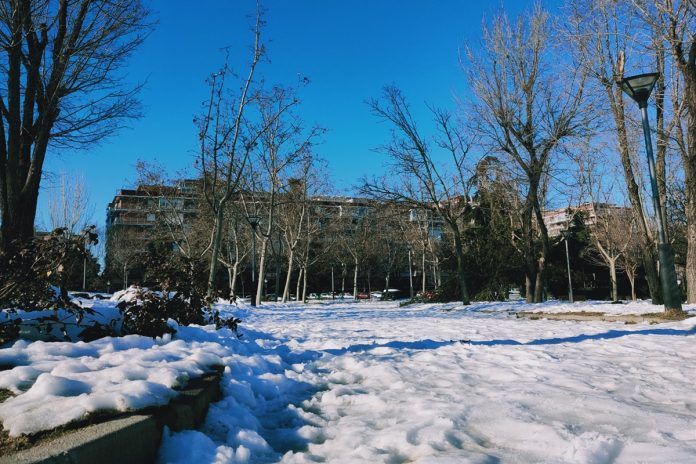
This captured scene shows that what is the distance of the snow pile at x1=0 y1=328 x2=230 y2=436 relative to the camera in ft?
7.23

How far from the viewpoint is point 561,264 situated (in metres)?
34.5

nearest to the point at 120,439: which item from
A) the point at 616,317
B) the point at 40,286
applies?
the point at 40,286

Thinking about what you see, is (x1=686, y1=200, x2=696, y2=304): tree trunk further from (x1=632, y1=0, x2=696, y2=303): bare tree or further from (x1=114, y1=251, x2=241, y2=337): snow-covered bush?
(x1=114, y1=251, x2=241, y2=337): snow-covered bush

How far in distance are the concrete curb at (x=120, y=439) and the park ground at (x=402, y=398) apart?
0.34ft

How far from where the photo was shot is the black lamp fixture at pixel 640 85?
884cm

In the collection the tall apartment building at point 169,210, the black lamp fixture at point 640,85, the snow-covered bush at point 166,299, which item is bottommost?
the snow-covered bush at point 166,299

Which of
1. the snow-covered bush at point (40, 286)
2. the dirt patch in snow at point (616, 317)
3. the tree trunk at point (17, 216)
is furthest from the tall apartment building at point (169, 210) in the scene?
the snow-covered bush at point (40, 286)

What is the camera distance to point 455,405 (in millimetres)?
3277

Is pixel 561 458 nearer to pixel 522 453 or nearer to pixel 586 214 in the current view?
pixel 522 453

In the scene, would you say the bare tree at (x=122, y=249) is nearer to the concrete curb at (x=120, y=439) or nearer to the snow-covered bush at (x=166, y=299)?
the snow-covered bush at (x=166, y=299)

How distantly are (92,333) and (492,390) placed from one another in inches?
142

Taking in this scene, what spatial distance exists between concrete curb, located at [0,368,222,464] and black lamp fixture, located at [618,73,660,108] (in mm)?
9502

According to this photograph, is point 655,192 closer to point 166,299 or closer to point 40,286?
point 166,299

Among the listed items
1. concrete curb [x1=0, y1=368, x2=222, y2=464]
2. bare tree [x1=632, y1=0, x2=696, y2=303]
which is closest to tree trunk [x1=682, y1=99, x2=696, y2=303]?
bare tree [x1=632, y1=0, x2=696, y2=303]
